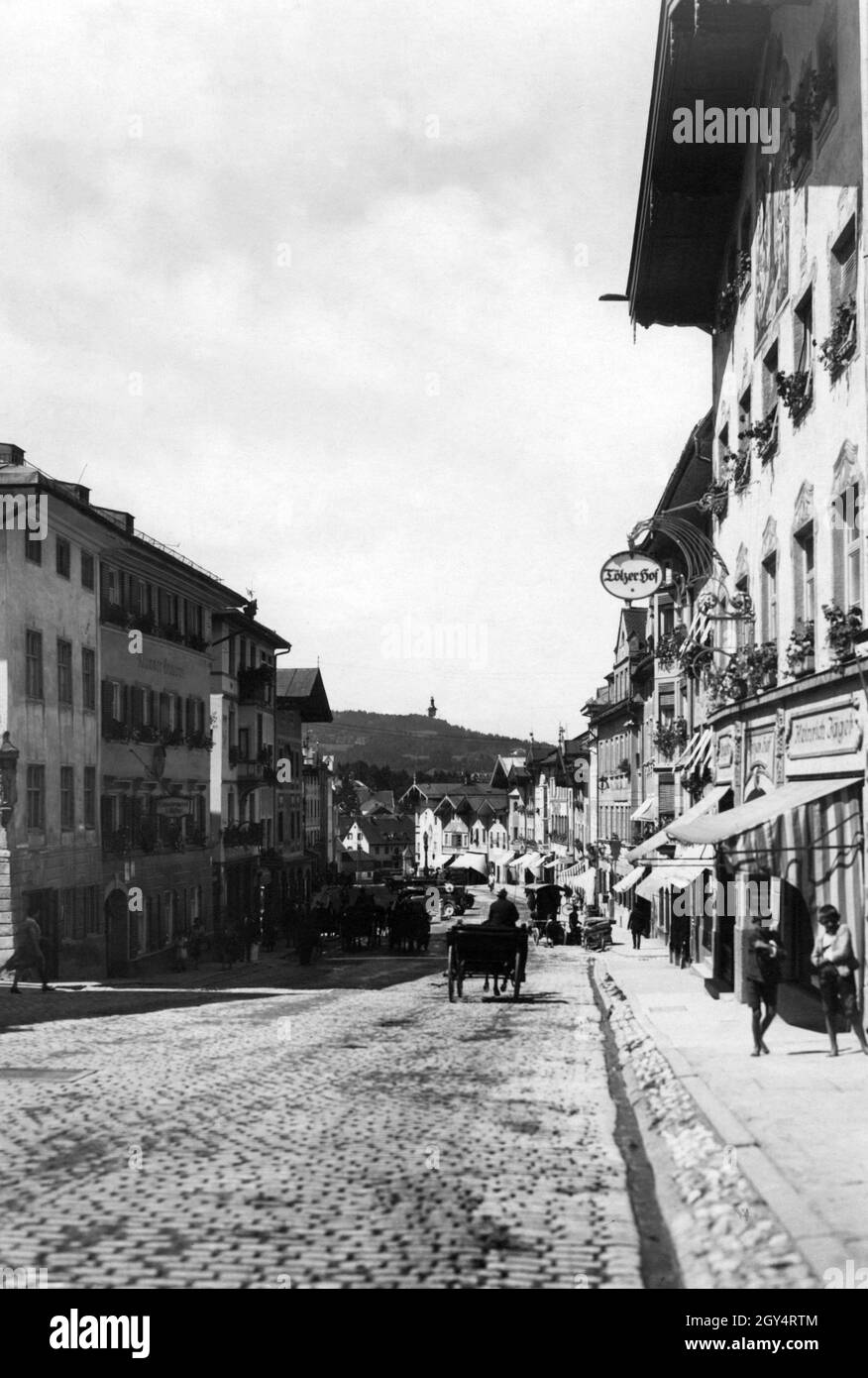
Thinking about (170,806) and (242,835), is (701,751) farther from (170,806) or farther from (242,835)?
(242,835)

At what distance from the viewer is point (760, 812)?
16.3m

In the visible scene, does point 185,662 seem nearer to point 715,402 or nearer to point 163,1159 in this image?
point 715,402

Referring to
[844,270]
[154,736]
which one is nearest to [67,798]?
[154,736]

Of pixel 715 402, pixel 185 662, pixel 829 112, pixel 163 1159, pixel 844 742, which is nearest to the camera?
pixel 163 1159

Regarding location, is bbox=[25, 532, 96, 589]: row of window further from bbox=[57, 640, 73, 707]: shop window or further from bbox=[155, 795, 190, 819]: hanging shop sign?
bbox=[155, 795, 190, 819]: hanging shop sign

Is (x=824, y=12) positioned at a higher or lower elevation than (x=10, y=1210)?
higher

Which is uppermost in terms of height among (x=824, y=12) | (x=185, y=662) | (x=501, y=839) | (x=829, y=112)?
(x=824, y=12)

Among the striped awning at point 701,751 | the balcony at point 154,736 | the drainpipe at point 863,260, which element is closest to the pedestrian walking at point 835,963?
the drainpipe at point 863,260

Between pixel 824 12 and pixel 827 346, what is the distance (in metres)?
4.37

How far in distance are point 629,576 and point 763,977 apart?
1153 cm

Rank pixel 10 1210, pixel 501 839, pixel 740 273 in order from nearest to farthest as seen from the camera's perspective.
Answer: pixel 10 1210, pixel 740 273, pixel 501 839

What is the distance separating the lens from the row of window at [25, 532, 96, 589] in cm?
3256

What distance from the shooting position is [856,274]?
15.5m
